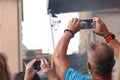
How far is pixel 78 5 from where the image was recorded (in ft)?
9.29

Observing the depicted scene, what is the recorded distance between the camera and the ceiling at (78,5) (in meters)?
2.78

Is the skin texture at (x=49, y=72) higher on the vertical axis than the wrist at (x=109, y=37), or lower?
lower

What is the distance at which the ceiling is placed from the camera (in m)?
2.78

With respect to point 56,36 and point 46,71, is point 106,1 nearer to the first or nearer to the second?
point 56,36

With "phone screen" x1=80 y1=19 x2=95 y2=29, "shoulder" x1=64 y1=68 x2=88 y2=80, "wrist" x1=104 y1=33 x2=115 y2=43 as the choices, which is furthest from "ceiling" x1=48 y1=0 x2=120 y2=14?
"shoulder" x1=64 y1=68 x2=88 y2=80

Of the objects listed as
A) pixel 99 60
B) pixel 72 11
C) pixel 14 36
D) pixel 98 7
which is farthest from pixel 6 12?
pixel 99 60

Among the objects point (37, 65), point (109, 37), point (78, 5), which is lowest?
point (37, 65)

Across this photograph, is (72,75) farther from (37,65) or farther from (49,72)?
(37,65)

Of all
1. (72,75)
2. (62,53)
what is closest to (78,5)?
(62,53)

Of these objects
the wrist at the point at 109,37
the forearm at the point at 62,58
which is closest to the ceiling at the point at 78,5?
the wrist at the point at 109,37

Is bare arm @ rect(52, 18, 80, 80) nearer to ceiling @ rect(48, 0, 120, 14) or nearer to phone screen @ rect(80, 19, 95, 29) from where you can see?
phone screen @ rect(80, 19, 95, 29)

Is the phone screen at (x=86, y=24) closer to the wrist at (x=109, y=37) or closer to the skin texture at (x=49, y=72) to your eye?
the wrist at (x=109, y=37)

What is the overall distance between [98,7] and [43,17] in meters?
0.50

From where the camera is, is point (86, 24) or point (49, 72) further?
point (86, 24)
